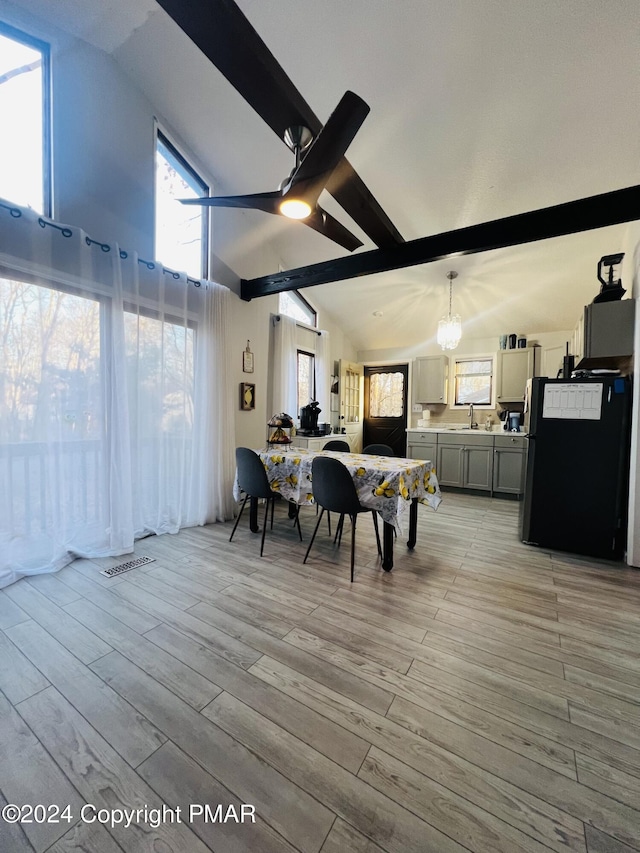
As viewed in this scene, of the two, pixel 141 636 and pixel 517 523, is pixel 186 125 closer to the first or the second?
pixel 141 636

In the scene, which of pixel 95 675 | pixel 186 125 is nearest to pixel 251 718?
pixel 95 675

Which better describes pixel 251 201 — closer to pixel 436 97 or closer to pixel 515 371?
pixel 436 97

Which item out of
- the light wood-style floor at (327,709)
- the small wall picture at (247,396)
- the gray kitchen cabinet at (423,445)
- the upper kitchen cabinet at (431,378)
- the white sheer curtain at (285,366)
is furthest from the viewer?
the upper kitchen cabinet at (431,378)

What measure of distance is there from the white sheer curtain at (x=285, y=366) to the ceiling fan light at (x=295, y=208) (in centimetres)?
267

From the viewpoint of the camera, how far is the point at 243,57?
1543 millimetres

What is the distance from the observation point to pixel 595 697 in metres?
1.45

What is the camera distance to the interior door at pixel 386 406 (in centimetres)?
639

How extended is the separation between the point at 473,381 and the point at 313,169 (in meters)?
4.90

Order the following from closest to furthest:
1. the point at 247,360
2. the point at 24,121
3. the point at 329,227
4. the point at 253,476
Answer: the point at 329,227 < the point at 24,121 < the point at 253,476 < the point at 247,360

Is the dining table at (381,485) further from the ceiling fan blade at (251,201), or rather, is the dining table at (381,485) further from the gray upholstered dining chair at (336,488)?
the ceiling fan blade at (251,201)

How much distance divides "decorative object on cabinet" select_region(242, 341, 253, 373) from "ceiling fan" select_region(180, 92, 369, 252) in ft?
7.05

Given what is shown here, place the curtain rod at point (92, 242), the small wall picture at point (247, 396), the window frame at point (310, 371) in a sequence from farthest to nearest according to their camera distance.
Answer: the window frame at point (310, 371) < the small wall picture at point (247, 396) < the curtain rod at point (92, 242)

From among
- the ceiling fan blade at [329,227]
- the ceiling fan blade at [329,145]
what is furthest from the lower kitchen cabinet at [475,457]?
the ceiling fan blade at [329,145]

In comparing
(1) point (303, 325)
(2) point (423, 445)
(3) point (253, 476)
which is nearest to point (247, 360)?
(1) point (303, 325)
